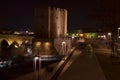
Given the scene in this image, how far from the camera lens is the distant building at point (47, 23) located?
51.8m

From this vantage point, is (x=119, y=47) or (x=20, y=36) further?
(x=20, y=36)

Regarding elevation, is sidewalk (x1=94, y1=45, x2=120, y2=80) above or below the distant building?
below

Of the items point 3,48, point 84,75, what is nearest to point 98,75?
point 84,75

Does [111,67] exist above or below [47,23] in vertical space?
below

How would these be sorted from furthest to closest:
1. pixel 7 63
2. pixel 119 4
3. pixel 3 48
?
pixel 3 48 → pixel 7 63 → pixel 119 4

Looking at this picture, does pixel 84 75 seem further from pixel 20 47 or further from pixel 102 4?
pixel 20 47

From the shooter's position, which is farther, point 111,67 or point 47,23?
point 47,23

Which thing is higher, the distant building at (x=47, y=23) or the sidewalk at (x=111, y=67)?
the distant building at (x=47, y=23)

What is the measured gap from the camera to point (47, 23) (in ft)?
172

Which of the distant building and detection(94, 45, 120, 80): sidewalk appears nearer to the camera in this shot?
detection(94, 45, 120, 80): sidewalk

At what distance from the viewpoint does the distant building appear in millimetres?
51812

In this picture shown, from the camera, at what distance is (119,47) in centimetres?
1980

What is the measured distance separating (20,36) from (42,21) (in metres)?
10.3

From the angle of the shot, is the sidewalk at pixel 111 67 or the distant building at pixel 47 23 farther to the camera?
the distant building at pixel 47 23
